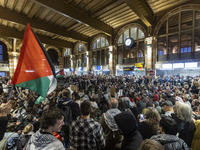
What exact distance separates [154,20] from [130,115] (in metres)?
14.7

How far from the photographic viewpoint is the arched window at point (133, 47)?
576 inches

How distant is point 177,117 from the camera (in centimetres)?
212

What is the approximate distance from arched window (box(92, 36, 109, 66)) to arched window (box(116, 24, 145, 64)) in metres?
2.48

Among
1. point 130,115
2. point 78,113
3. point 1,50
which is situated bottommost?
point 78,113

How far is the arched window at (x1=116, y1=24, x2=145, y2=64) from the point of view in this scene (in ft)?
48.0

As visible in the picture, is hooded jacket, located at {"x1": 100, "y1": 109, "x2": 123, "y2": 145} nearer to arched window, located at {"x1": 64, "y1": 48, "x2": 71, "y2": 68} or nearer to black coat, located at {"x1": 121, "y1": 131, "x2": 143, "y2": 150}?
black coat, located at {"x1": 121, "y1": 131, "x2": 143, "y2": 150}

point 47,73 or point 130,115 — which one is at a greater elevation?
point 47,73

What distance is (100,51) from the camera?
19.5m

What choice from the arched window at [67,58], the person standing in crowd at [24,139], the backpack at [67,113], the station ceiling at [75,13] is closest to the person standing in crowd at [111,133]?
the backpack at [67,113]

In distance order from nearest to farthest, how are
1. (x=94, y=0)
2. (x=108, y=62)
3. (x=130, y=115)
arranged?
1. (x=130, y=115)
2. (x=94, y=0)
3. (x=108, y=62)

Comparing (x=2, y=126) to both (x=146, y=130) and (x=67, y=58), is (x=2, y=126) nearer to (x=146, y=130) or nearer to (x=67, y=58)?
(x=146, y=130)

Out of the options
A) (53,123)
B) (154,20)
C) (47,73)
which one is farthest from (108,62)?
(53,123)

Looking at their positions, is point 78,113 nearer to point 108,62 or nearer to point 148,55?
point 148,55

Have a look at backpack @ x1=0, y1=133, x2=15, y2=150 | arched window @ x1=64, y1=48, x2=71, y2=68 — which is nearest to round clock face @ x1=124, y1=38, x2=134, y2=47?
backpack @ x1=0, y1=133, x2=15, y2=150
